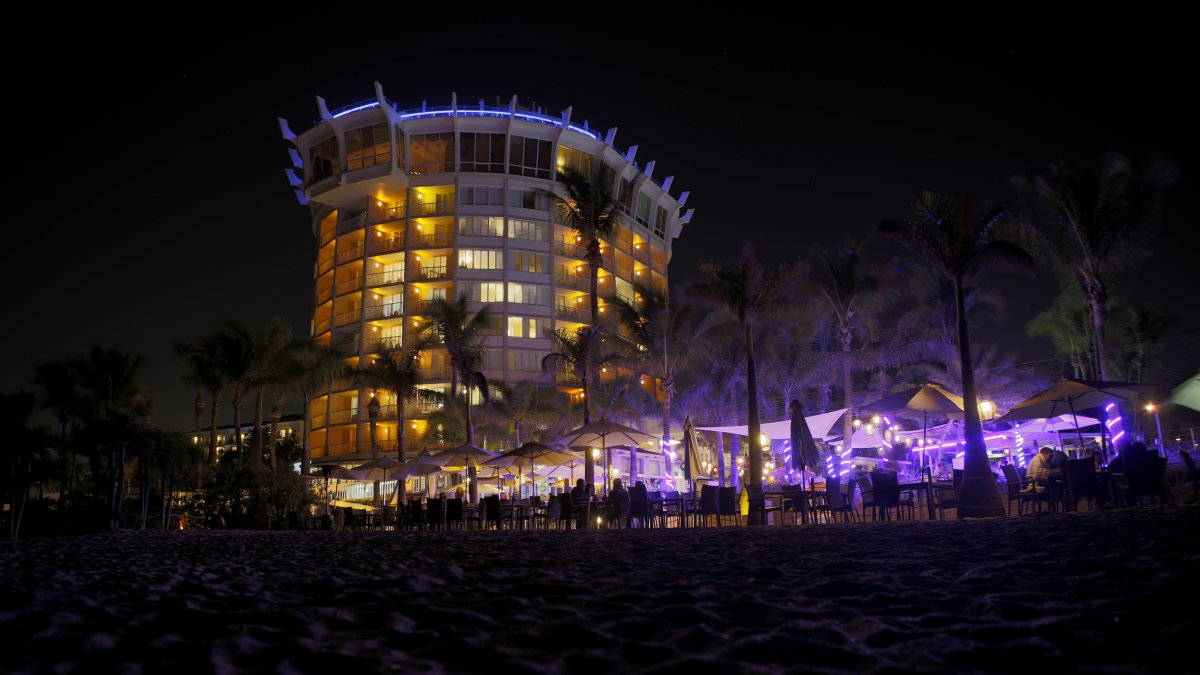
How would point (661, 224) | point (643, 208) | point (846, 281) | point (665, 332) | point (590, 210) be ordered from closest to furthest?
point (846, 281)
point (665, 332)
point (590, 210)
point (643, 208)
point (661, 224)

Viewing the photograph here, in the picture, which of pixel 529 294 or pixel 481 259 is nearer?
pixel 481 259

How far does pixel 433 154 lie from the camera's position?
2469 inches

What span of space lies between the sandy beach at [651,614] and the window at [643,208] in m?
65.7

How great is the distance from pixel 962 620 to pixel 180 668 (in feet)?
11.2

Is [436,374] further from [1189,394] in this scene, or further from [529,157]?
[1189,394]

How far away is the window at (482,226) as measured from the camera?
6181cm

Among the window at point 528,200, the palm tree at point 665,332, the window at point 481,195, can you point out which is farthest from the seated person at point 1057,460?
the window at point 481,195

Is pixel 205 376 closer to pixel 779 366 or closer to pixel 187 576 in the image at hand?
pixel 779 366

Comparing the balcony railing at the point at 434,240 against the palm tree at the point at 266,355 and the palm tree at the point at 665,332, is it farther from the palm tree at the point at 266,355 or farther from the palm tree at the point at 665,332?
the palm tree at the point at 665,332

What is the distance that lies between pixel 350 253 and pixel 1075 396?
5777cm

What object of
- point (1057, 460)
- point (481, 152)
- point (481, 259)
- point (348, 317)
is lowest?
point (1057, 460)

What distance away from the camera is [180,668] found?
2926 millimetres

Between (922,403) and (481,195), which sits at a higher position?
(481,195)

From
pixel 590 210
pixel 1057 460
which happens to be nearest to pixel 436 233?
pixel 590 210
